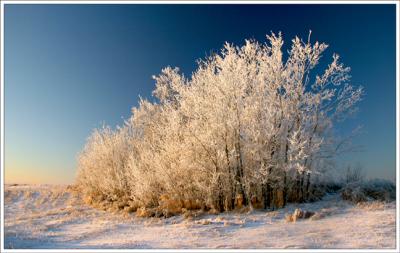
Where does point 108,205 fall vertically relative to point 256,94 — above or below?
→ below

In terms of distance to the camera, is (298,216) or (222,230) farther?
(298,216)

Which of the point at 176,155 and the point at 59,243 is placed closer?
the point at 59,243

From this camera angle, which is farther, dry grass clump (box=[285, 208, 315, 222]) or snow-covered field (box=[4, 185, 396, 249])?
dry grass clump (box=[285, 208, 315, 222])

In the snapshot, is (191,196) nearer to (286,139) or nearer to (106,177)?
(286,139)

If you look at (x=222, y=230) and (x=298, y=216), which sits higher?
(x=298, y=216)

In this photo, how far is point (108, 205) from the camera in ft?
56.0

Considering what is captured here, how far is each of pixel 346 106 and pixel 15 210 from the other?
14.6 metres

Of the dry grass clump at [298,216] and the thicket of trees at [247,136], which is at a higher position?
the thicket of trees at [247,136]

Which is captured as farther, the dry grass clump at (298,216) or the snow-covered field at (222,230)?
the dry grass clump at (298,216)

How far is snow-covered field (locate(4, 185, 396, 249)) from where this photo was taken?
351 inches

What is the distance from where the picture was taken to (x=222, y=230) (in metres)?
10.5

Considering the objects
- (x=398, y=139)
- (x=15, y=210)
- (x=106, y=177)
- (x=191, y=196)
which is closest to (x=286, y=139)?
(x=191, y=196)

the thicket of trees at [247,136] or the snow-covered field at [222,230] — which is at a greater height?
the thicket of trees at [247,136]

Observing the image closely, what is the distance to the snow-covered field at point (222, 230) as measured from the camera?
8.92m
